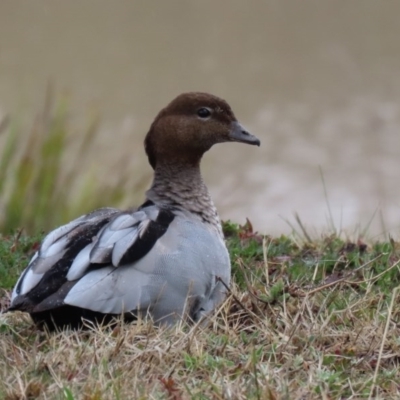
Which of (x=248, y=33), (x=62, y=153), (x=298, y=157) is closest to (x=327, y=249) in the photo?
(x=62, y=153)

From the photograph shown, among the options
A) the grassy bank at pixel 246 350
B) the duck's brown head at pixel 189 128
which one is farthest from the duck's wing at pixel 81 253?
the duck's brown head at pixel 189 128

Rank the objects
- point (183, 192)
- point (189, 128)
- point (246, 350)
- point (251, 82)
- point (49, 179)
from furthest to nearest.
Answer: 1. point (251, 82)
2. point (49, 179)
3. point (189, 128)
4. point (183, 192)
5. point (246, 350)

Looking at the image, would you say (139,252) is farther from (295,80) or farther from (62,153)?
(295,80)

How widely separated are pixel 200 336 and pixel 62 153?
159 inches

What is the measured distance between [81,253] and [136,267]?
0.25 metres

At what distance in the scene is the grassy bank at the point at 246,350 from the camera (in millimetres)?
3861

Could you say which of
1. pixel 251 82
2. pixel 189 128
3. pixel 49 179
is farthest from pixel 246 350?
pixel 251 82

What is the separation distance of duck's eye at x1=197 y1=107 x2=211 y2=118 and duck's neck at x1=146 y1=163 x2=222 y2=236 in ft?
0.88

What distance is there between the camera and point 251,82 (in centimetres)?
1291

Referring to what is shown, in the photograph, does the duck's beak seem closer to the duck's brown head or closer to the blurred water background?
the duck's brown head

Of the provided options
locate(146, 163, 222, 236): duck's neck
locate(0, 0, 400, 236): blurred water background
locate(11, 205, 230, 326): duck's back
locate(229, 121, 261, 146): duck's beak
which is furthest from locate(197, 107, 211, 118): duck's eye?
locate(0, 0, 400, 236): blurred water background

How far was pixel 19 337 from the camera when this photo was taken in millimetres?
4555

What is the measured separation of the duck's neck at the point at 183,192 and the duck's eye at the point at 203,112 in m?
0.27

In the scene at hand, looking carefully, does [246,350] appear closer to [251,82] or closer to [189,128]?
[189,128]
